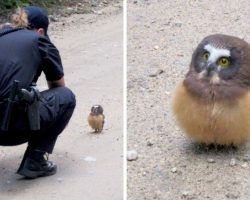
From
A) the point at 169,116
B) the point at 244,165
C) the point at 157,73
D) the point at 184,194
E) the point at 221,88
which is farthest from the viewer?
the point at 157,73

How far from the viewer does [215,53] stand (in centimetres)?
340

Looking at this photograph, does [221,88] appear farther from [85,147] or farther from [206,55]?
[85,147]

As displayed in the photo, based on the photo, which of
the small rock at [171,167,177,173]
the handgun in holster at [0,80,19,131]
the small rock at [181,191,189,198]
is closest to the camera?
the small rock at [181,191,189,198]

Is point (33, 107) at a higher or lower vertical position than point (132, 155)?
higher

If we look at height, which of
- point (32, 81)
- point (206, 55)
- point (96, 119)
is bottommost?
point (96, 119)

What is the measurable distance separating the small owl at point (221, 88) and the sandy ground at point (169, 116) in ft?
0.72

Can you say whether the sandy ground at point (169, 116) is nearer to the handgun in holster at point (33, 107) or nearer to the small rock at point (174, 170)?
the small rock at point (174, 170)

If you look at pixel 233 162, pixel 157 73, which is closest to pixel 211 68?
pixel 233 162

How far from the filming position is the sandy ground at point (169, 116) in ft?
11.1

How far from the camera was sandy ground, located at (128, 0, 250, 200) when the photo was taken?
338cm

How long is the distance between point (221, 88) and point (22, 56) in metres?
1.09

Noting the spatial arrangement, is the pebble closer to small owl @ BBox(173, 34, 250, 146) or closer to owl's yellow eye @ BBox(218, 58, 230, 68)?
small owl @ BBox(173, 34, 250, 146)

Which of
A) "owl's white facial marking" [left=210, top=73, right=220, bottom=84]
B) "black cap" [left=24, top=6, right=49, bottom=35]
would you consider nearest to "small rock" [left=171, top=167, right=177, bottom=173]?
"owl's white facial marking" [left=210, top=73, right=220, bottom=84]

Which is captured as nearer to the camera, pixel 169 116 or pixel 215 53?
pixel 215 53
